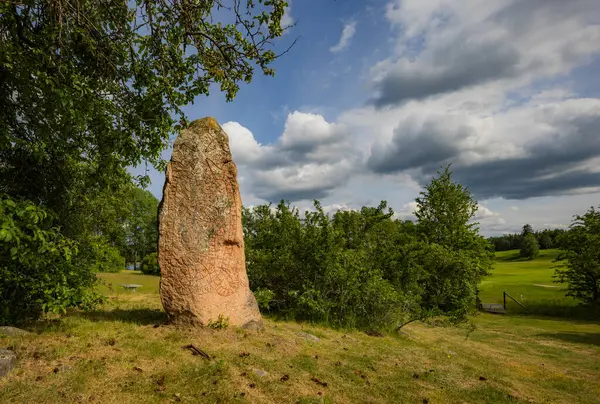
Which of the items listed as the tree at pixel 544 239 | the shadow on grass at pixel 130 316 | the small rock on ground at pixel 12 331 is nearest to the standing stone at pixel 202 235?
the shadow on grass at pixel 130 316

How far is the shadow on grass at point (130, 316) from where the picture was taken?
8.40 meters

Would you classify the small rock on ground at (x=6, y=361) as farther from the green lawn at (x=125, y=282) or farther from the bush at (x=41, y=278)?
the green lawn at (x=125, y=282)

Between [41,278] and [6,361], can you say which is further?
[41,278]

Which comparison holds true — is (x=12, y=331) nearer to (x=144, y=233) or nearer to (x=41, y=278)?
(x=41, y=278)

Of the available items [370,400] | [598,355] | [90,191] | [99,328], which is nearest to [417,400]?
[370,400]

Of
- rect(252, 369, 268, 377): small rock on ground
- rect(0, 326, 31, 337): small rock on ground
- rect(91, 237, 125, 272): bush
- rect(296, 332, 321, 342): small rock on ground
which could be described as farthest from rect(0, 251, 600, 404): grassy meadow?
rect(91, 237, 125, 272): bush

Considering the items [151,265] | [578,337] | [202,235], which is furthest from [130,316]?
[151,265]

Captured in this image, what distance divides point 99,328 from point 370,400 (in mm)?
5709

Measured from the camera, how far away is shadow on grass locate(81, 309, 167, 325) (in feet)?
27.6

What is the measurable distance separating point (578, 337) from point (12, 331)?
753 inches

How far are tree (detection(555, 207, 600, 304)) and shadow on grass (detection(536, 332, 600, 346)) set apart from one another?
709 cm

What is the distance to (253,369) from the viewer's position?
20.0 ft

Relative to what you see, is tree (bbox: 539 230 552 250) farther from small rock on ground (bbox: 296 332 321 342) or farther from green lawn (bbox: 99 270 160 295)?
small rock on ground (bbox: 296 332 321 342)

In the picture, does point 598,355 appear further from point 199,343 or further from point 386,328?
point 199,343
